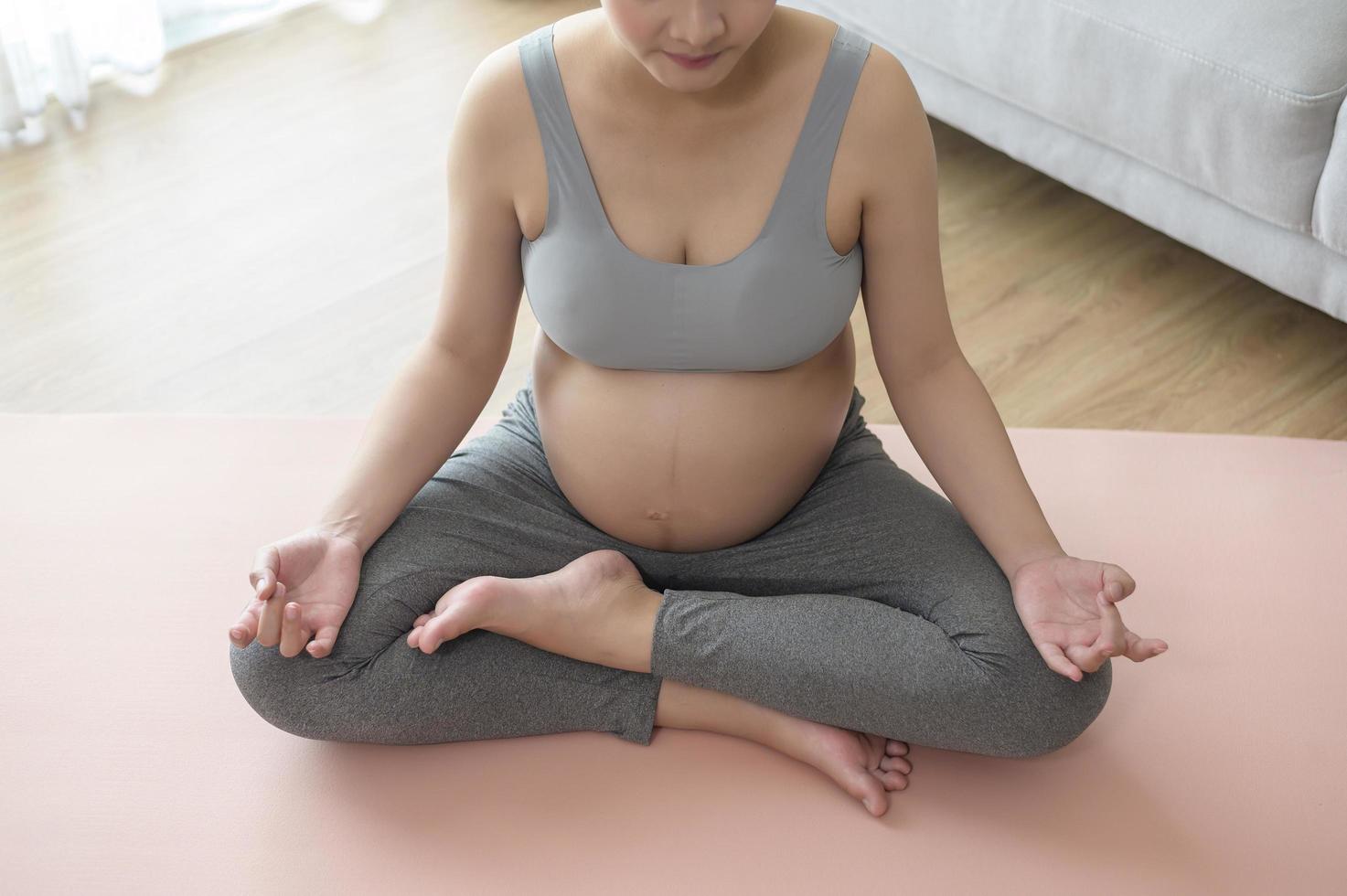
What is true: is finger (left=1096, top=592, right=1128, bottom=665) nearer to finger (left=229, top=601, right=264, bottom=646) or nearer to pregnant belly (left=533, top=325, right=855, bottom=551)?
pregnant belly (left=533, top=325, right=855, bottom=551)

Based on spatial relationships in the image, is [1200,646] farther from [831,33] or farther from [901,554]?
[831,33]

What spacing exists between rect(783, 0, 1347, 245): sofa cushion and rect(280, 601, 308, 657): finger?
51.2 inches

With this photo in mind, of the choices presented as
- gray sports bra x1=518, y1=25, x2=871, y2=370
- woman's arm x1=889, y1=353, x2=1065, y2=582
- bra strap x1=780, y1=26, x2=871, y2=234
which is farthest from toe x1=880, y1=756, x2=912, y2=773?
bra strap x1=780, y1=26, x2=871, y2=234

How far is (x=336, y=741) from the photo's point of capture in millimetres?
1379

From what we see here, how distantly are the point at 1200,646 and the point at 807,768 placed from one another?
45 cm

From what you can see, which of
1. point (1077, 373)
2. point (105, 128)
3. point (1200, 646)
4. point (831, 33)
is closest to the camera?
point (831, 33)

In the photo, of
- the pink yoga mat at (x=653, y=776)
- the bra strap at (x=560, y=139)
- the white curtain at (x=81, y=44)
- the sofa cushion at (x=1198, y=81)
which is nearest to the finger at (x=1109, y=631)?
the pink yoga mat at (x=653, y=776)

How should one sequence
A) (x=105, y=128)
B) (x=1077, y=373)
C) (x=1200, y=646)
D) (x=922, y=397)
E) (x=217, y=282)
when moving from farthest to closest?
1. (x=105, y=128)
2. (x=217, y=282)
3. (x=1077, y=373)
4. (x=1200, y=646)
5. (x=922, y=397)

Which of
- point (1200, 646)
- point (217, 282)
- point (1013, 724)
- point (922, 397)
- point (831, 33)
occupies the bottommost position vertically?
point (217, 282)

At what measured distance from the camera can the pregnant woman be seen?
1.23 m

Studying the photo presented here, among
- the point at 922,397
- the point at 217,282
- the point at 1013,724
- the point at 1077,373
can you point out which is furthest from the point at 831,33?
the point at 217,282

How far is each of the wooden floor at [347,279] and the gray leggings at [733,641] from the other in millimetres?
530

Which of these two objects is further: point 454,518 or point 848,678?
point 454,518

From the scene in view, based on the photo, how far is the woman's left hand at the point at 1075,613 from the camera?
119 cm
